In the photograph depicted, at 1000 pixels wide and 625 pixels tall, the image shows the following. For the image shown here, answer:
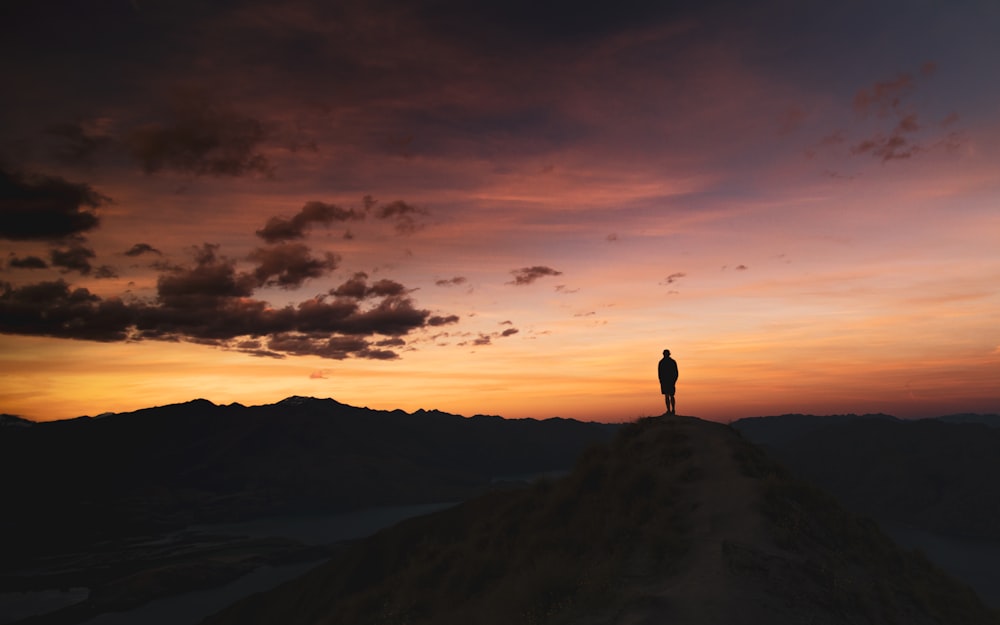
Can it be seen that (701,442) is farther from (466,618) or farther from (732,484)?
(466,618)

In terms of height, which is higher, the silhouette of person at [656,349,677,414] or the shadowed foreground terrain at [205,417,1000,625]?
the silhouette of person at [656,349,677,414]

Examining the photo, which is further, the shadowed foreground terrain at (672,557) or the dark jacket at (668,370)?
the dark jacket at (668,370)

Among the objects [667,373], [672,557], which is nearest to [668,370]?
[667,373]

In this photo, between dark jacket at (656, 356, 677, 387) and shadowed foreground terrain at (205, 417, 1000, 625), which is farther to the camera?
dark jacket at (656, 356, 677, 387)

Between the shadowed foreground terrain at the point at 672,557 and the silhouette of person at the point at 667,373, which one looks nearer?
the shadowed foreground terrain at the point at 672,557

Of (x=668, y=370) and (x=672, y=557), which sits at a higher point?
(x=668, y=370)

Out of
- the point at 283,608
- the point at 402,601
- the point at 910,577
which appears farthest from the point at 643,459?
the point at 283,608

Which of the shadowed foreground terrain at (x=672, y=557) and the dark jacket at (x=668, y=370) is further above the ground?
the dark jacket at (x=668, y=370)

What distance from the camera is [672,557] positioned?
20.8 metres

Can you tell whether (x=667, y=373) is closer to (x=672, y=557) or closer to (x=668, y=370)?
(x=668, y=370)

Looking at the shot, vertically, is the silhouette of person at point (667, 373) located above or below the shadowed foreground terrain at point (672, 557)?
above

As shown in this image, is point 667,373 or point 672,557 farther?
point 667,373

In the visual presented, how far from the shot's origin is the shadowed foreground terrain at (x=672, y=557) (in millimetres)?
17703

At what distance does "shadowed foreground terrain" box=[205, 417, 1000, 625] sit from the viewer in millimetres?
17703
